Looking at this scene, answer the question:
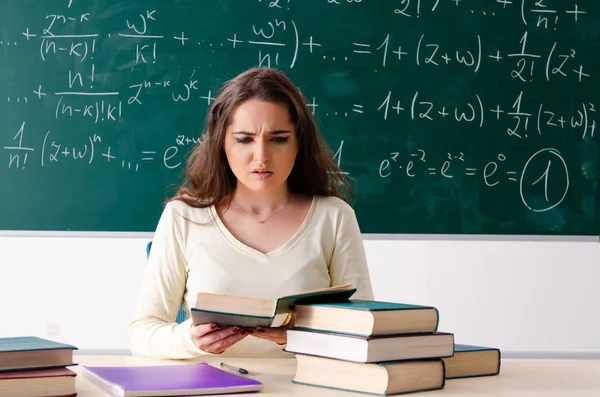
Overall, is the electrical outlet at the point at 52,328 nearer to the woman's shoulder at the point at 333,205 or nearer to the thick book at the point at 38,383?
the woman's shoulder at the point at 333,205

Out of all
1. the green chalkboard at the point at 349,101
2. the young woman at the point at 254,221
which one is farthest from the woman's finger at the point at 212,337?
the green chalkboard at the point at 349,101

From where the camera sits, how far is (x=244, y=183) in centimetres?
195

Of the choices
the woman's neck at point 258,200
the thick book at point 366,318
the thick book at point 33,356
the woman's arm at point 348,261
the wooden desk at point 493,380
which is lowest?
the wooden desk at point 493,380

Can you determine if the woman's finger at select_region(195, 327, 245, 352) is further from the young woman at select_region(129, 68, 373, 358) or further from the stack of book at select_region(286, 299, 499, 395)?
the young woman at select_region(129, 68, 373, 358)

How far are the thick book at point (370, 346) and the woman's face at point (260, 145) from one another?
0.59 m

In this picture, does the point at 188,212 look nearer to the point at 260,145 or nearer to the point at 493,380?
the point at 260,145

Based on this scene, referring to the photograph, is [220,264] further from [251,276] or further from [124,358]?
[124,358]

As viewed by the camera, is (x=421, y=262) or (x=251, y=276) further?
(x=421, y=262)

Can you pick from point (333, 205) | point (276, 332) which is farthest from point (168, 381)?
point (333, 205)

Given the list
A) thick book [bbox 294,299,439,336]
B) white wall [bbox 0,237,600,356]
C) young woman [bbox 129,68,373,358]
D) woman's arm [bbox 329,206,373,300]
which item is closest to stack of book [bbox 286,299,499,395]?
thick book [bbox 294,299,439,336]

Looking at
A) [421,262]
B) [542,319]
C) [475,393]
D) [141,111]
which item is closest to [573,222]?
A: [542,319]

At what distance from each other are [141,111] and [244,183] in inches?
60.3

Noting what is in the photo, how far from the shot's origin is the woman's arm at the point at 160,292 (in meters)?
1.77

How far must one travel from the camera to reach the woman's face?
191 cm
